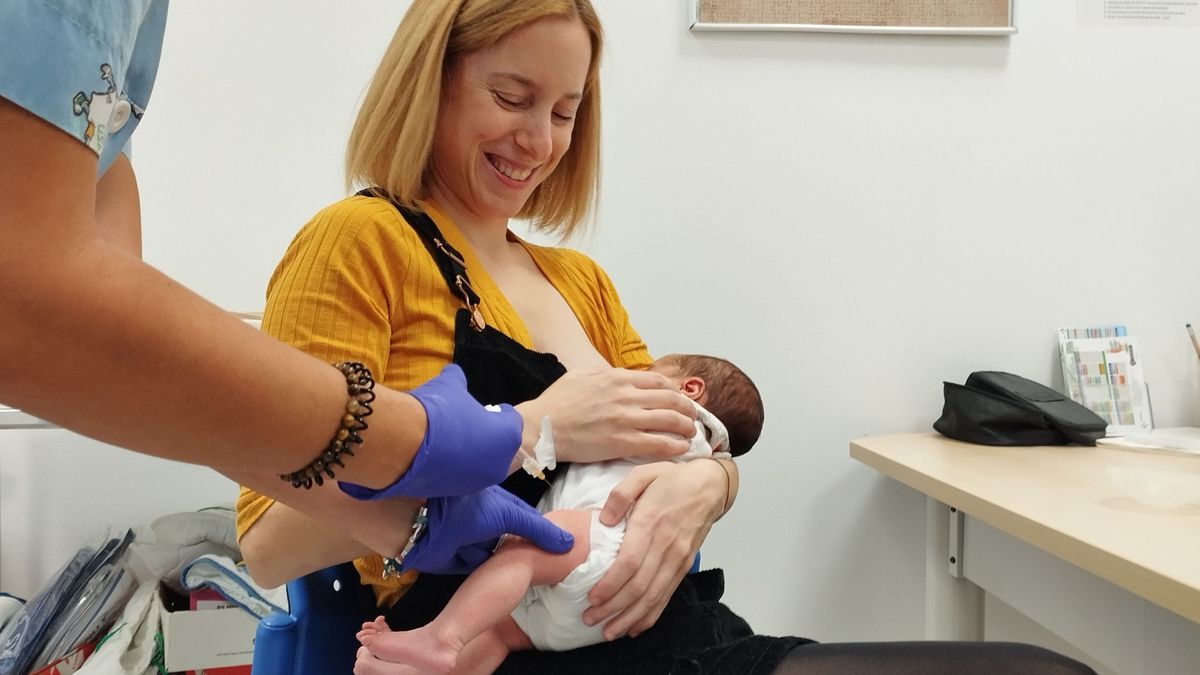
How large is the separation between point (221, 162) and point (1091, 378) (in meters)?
2.13

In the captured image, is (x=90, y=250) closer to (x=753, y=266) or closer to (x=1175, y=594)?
(x=1175, y=594)

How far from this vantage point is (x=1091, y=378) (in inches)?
78.9

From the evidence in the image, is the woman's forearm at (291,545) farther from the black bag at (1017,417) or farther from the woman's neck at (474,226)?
the black bag at (1017,417)

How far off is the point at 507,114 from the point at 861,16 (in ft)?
3.84

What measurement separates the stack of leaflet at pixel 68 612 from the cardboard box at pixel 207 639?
14cm

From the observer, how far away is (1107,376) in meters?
2.01

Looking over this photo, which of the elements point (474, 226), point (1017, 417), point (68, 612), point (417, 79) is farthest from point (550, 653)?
point (1017, 417)

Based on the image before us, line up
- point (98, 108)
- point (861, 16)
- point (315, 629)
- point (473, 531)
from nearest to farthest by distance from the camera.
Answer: point (98, 108), point (473, 531), point (315, 629), point (861, 16)

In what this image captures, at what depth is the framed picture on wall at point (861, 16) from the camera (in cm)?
192

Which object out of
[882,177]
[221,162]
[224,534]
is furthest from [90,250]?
[882,177]

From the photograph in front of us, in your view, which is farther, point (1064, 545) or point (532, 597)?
point (1064, 545)

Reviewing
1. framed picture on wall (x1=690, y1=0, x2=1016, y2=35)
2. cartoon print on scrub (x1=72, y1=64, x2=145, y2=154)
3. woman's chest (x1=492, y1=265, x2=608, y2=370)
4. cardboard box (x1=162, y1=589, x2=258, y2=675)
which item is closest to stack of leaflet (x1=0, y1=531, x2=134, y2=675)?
cardboard box (x1=162, y1=589, x2=258, y2=675)

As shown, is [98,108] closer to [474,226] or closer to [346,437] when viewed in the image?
[346,437]

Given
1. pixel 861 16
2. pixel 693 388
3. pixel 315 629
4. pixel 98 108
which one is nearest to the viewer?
pixel 98 108
